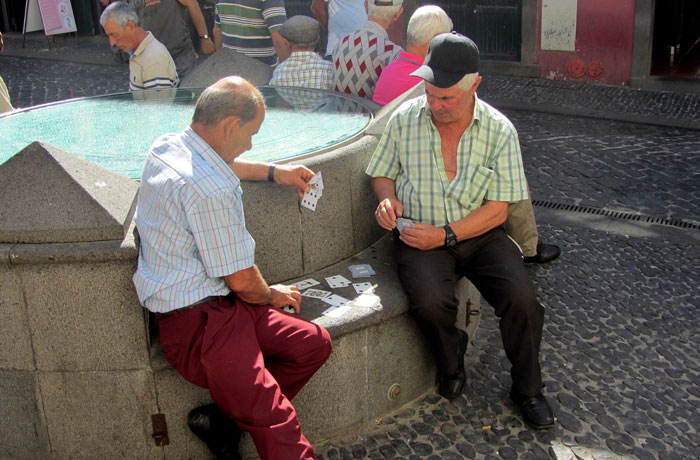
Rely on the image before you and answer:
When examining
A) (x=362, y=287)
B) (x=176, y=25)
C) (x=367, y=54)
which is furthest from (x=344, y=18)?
(x=362, y=287)

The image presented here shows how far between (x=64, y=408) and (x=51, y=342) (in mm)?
292

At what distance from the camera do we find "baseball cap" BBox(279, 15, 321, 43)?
582 centimetres

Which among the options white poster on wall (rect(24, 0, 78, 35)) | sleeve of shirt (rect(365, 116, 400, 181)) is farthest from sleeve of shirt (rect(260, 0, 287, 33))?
white poster on wall (rect(24, 0, 78, 35))

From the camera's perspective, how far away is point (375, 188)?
4.15m

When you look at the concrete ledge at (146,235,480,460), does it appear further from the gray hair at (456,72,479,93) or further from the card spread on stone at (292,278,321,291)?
the gray hair at (456,72,479,93)

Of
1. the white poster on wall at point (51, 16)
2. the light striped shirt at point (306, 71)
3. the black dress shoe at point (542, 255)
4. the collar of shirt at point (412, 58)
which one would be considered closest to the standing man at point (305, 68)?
the light striped shirt at point (306, 71)

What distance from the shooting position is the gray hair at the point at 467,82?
3856 millimetres

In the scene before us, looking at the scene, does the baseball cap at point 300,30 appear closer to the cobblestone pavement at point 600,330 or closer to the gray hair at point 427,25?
the gray hair at point 427,25

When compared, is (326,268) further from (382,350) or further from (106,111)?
(106,111)

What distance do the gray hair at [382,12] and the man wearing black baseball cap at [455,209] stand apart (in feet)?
5.91

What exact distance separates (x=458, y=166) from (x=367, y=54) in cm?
187

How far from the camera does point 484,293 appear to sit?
13.0 ft

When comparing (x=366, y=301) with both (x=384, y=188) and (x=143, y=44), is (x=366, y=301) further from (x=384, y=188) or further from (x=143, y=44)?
(x=143, y=44)

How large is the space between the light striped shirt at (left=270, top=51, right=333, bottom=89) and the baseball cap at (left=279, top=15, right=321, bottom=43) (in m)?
0.11
